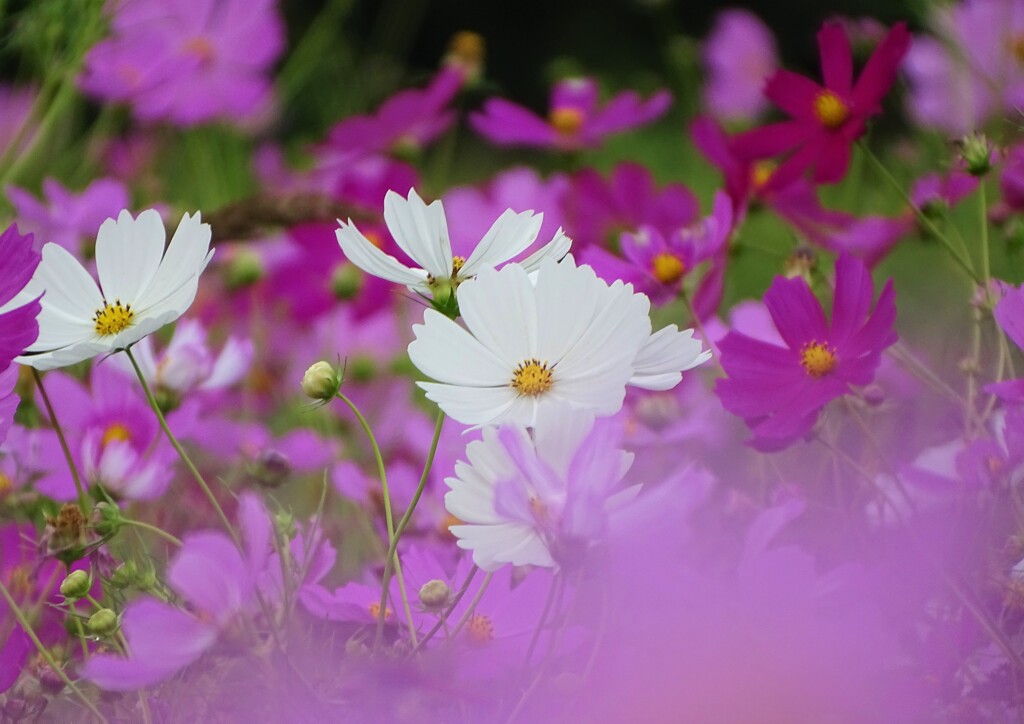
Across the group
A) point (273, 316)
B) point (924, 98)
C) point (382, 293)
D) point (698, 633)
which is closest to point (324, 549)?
point (698, 633)

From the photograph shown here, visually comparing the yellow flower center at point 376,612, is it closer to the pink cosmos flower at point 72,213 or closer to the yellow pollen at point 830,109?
the yellow pollen at point 830,109

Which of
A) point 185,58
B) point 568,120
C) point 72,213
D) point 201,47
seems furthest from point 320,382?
point 201,47

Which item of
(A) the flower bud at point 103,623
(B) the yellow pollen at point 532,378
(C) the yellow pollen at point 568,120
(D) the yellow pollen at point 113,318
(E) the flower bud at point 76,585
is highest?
(B) the yellow pollen at point 532,378

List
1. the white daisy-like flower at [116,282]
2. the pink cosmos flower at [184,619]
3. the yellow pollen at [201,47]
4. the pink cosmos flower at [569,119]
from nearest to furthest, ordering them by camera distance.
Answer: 1. the pink cosmos flower at [184,619]
2. the white daisy-like flower at [116,282]
3. the pink cosmos flower at [569,119]
4. the yellow pollen at [201,47]

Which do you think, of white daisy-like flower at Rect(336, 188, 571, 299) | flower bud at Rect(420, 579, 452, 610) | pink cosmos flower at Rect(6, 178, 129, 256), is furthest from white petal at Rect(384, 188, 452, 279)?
pink cosmos flower at Rect(6, 178, 129, 256)

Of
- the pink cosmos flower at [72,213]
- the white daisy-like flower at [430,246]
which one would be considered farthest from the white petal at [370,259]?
the pink cosmos flower at [72,213]

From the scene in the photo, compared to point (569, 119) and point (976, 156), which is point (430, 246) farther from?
point (569, 119)
